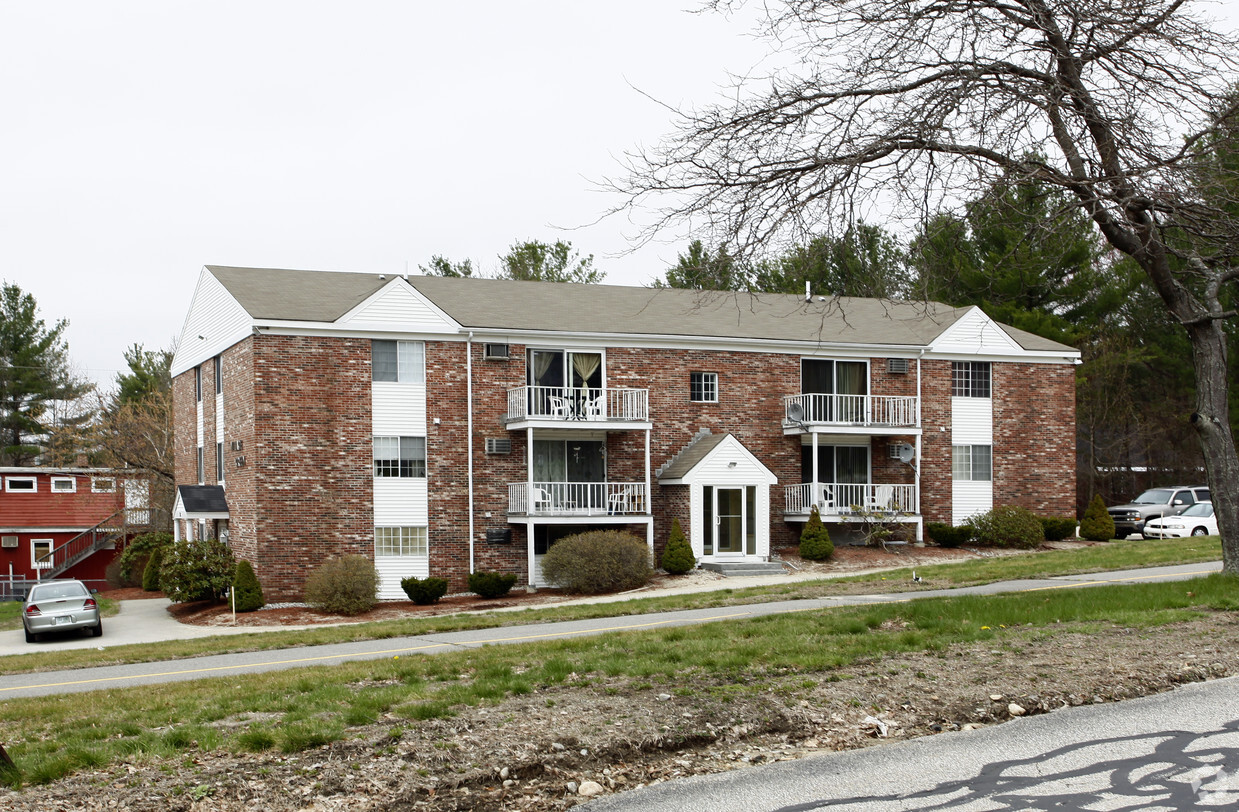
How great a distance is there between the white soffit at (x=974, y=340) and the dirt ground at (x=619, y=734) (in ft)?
74.9

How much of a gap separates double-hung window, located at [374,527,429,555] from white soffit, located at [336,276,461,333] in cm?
482

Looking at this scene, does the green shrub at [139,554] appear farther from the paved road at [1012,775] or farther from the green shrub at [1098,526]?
the paved road at [1012,775]

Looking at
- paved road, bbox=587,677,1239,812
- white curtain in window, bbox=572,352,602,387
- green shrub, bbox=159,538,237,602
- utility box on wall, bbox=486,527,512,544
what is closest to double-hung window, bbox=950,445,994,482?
white curtain in window, bbox=572,352,602,387

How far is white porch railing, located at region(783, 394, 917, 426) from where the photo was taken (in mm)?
30672

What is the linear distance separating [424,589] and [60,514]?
27.1 metres

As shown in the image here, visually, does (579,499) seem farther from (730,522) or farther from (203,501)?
(203,501)

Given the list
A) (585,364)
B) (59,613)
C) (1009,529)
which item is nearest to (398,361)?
(585,364)

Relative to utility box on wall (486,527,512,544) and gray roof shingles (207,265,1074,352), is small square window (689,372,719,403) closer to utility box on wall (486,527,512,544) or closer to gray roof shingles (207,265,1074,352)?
gray roof shingles (207,265,1074,352)

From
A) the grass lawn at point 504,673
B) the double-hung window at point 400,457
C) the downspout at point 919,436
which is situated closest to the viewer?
the grass lawn at point 504,673

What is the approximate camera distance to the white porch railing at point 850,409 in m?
30.7

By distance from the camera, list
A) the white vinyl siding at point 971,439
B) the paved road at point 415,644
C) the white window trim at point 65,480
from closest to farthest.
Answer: the paved road at point 415,644
the white vinyl siding at point 971,439
the white window trim at point 65,480

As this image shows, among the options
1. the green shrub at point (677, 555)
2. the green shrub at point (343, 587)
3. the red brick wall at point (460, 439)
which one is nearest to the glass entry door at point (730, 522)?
the red brick wall at point (460, 439)

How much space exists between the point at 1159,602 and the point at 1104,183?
4899 mm

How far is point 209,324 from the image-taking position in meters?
30.7
